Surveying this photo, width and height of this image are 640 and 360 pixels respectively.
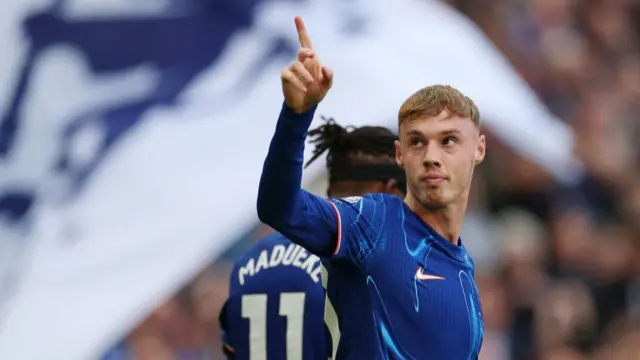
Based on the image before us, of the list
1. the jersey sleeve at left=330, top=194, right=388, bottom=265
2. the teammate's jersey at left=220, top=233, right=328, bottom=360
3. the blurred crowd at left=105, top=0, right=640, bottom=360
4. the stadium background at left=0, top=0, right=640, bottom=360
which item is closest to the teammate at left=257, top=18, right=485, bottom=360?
the jersey sleeve at left=330, top=194, right=388, bottom=265

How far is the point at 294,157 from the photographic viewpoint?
2.57m

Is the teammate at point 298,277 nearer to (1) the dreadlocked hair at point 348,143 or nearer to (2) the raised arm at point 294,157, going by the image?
(1) the dreadlocked hair at point 348,143

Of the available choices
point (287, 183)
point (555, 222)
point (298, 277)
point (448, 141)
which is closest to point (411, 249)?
point (448, 141)

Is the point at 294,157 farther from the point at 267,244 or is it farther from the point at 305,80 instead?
the point at 267,244

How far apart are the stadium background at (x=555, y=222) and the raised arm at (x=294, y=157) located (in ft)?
10.8

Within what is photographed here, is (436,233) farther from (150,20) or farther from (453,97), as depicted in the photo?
(150,20)

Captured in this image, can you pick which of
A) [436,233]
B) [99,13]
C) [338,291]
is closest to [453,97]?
[436,233]

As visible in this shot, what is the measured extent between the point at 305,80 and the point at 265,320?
1.68 metres

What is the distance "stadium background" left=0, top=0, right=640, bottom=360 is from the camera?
6.51 m

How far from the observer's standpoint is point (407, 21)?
18.6 ft

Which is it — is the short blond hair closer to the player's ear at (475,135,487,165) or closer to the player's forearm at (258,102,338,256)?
the player's ear at (475,135,487,165)

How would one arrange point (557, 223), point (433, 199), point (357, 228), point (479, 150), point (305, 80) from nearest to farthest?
1. point (305, 80)
2. point (357, 228)
3. point (433, 199)
4. point (479, 150)
5. point (557, 223)

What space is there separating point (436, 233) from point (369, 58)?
2.55m

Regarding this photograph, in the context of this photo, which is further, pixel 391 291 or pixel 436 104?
pixel 436 104
